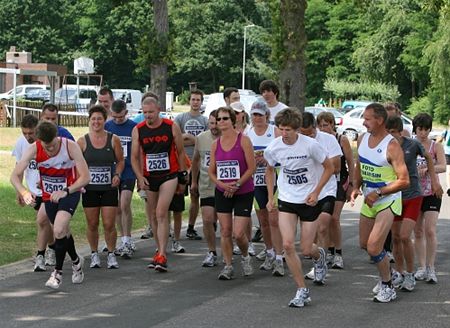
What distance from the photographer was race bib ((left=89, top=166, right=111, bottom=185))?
36.5 feet

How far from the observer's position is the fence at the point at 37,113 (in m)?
43.7

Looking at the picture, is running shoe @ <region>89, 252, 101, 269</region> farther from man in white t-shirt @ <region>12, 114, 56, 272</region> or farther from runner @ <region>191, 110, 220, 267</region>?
runner @ <region>191, 110, 220, 267</region>

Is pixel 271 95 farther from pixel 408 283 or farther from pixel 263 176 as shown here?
pixel 408 283

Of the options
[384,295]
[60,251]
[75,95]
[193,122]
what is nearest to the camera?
[384,295]

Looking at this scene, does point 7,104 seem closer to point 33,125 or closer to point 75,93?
point 75,93

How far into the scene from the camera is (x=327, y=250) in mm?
11719

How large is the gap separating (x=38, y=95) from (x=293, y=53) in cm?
3532

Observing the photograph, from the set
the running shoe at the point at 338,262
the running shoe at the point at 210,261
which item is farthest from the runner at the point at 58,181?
the running shoe at the point at 338,262

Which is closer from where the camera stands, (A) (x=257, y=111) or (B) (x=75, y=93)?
(A) (x=257, y=111)

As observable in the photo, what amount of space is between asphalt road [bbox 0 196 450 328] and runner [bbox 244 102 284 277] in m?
0.29

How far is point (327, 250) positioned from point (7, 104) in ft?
117

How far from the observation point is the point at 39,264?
35.9 ft

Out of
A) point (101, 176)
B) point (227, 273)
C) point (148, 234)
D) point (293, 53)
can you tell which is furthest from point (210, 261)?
point (293, 53)

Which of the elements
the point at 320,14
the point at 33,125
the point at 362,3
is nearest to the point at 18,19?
the point at 320,14
